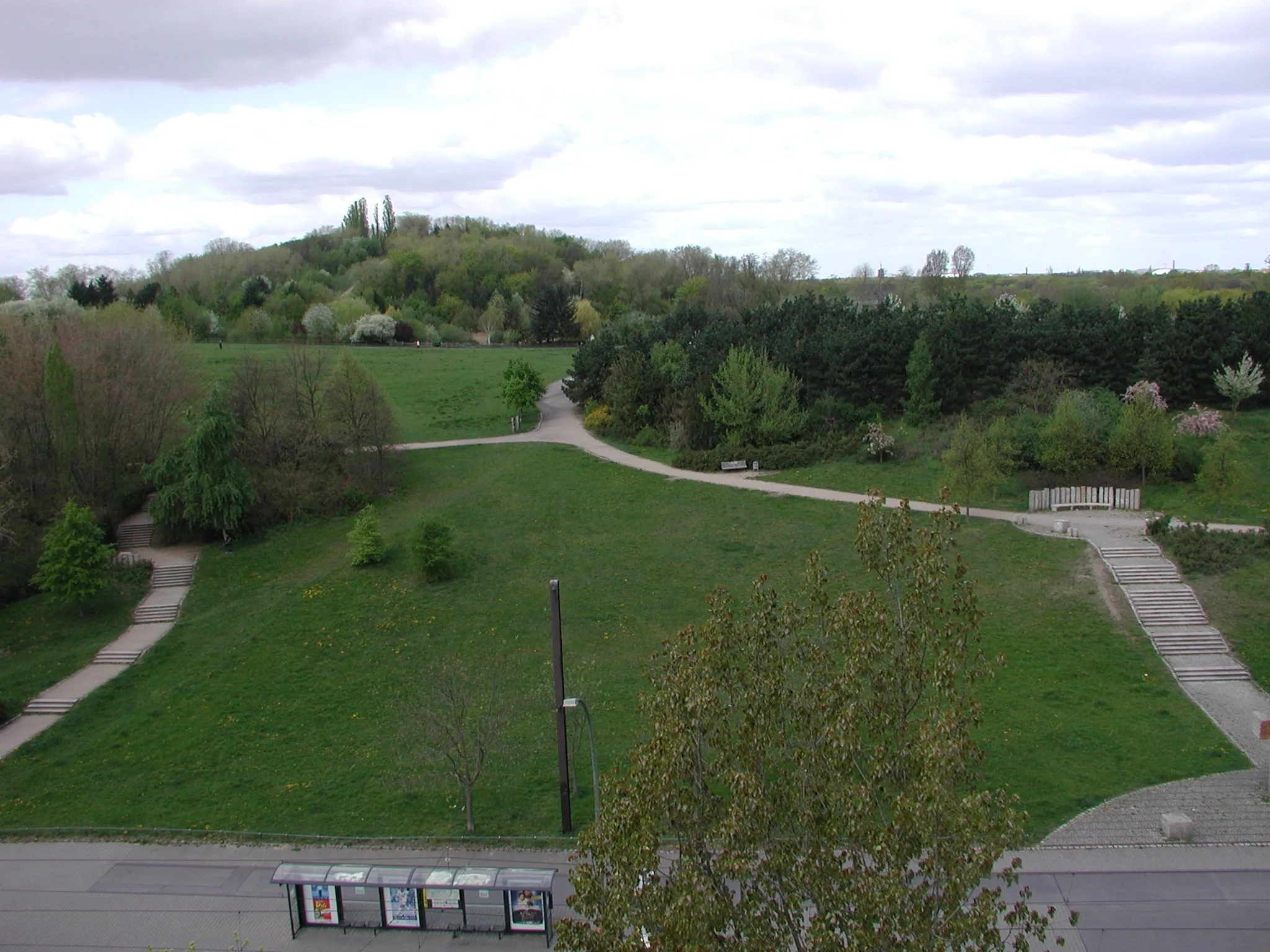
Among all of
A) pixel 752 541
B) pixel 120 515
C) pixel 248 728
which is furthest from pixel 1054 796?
pixel 120 515

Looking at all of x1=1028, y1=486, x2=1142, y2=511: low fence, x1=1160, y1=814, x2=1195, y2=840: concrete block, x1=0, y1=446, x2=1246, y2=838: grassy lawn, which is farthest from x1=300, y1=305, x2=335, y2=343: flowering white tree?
x1=1160, y1=814, x2=1195, y2=840: concrete block

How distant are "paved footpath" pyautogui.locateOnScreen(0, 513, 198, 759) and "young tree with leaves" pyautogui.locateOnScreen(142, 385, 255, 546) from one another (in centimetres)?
144

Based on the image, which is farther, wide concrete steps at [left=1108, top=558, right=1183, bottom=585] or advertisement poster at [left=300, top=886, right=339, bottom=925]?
wide concrete steps at [left=1108, top=558, right=1183, bottom=585]

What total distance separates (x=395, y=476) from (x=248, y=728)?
19.8 metres


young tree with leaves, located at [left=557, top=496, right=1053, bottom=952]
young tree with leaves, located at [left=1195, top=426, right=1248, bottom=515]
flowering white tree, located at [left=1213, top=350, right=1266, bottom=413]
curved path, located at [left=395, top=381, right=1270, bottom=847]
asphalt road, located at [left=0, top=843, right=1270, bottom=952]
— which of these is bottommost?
asphalt road, located at [left=0, top=843, right=1270, bottom=952]

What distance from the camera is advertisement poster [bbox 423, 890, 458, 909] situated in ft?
55.7

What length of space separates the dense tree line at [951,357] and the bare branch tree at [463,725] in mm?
23664

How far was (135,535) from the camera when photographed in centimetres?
3884

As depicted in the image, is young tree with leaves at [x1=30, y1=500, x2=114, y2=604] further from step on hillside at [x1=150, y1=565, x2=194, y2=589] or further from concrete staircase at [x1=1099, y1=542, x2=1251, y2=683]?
concrete staircase at [x1=1099, y1=542, x2=1251, y2=683]

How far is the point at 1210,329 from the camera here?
4391 centimetres

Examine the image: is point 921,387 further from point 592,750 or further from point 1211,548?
point 592,750

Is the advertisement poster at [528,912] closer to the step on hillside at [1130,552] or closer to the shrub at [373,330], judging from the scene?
the step on hillside at [1130,552]

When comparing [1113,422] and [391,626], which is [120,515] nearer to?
[391,626]

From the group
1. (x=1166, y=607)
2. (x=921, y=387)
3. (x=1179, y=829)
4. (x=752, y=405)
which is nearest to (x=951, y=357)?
(x=921, y=387)
